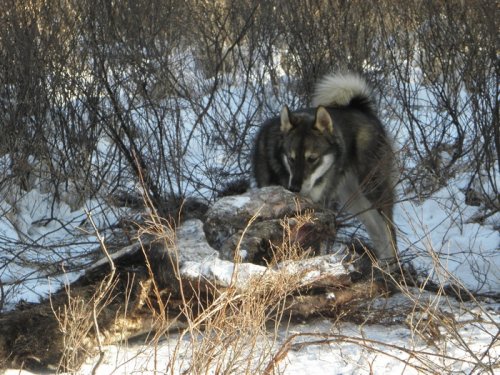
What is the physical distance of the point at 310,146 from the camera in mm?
6836

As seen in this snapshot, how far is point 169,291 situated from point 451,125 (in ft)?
13.3

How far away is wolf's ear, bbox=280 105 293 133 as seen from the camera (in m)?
6.80

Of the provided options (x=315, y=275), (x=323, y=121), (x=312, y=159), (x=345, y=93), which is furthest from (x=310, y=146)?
(x=315, y=275)

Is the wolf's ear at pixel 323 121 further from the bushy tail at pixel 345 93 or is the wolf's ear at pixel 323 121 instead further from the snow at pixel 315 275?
the snow at pixel 315 275

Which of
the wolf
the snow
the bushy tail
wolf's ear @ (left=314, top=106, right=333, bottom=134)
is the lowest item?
the snow

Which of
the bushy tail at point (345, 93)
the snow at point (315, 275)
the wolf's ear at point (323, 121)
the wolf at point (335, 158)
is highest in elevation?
the bushy tail at point (345, 93)

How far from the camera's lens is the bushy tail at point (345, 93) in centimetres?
721

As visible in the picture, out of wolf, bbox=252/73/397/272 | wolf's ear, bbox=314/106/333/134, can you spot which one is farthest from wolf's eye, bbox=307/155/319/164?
wolf's ear, bbox=314/106/333/134

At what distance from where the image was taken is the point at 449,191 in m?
7.50

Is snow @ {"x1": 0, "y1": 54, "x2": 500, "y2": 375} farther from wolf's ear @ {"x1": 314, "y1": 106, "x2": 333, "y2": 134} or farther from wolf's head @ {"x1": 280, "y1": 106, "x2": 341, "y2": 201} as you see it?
wolf's ear @ {"x1": 314, "y1": 106, "x2": 333, "y2": 134}

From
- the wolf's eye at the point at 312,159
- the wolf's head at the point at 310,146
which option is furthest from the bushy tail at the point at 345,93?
the wolf's eye at the point at 312,159

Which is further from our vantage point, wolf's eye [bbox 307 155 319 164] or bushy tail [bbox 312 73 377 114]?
bushy tail [bbox 312 73 377 114]

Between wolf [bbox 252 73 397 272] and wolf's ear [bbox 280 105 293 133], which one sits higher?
wolf's ear [bbox 280 105 293 133]

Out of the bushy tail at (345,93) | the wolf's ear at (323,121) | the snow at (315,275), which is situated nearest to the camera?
the snow at (315,275)
